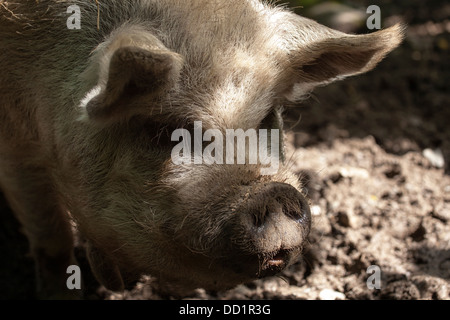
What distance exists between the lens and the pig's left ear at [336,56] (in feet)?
10.2

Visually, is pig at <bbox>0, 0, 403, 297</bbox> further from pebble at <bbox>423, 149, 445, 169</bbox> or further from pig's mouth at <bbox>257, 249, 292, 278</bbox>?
pebble at <bbox>423, 149, 445, 169</bbox>

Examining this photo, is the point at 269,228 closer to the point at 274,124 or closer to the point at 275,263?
Answer: the point at 275,263

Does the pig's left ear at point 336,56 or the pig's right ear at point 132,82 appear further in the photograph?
the pig's left ear at point 336,56

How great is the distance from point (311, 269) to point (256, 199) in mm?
1716

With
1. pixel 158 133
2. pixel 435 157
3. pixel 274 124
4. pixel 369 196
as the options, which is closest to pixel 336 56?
pixel 274 124

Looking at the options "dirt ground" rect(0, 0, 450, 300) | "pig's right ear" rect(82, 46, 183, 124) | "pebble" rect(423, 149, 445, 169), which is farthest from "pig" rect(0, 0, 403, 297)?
"pebble" rect(423, 149, 445, 169)

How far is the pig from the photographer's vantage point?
104 inches

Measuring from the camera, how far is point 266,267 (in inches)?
106

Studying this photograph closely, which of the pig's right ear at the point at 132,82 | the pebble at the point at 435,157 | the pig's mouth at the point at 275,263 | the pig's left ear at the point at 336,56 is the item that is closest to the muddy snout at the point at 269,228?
the pig's mouth at the point at 275,263

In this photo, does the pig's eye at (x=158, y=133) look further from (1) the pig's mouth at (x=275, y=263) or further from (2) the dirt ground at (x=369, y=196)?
(2) the dirt ground at (x=369, y=196)

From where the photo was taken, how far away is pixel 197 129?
9.28 feet

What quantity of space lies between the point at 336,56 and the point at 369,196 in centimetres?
179
